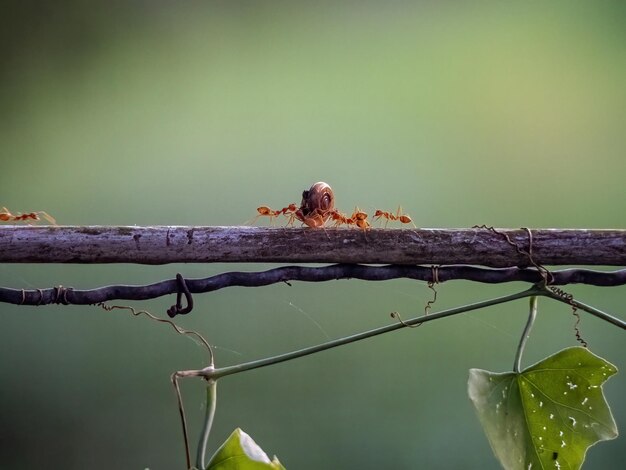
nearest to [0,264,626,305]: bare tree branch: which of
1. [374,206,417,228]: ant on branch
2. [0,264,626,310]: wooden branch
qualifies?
[0,264,626,310]: wooden branch

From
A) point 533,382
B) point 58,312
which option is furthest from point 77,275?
point 533,382

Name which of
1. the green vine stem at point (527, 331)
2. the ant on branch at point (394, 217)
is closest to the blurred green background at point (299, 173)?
the ant on branch at point (394, 217)

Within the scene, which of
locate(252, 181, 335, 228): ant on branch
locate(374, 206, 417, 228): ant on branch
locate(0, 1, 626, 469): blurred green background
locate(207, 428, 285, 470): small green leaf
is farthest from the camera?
locate(0, 1, 626, 469): blurred green background

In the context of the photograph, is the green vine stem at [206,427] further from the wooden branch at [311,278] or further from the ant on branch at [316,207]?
the ant on branch at [316,207]

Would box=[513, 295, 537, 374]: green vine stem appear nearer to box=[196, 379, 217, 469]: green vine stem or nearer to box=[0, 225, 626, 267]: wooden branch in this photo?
box=[0, 225, 626, 267]: wooden branch

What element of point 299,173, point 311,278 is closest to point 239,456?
point 311,278

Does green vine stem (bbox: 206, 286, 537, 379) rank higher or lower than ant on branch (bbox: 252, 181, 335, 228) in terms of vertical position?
lower

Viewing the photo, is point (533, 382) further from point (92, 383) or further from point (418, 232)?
point (92, 383)

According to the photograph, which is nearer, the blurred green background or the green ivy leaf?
the green ivy leaf
